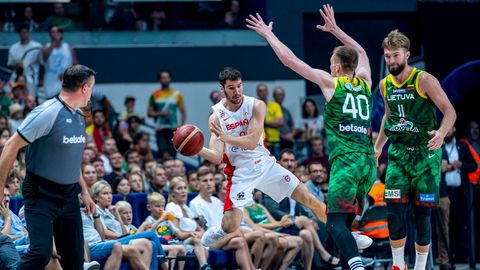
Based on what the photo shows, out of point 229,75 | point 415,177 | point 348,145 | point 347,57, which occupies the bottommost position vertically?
point 415,177

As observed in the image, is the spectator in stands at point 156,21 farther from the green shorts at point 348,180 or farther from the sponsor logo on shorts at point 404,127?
the green shorts at point 348,180

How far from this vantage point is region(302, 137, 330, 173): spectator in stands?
17138mm

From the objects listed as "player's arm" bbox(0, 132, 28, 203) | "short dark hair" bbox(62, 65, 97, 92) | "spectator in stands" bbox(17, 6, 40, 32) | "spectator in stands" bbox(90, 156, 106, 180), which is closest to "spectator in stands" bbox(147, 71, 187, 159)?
"spectator in stands" bbox(17, 6, 40, 32)

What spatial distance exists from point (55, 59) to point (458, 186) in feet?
22.5

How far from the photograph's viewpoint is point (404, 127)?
10.9 metres

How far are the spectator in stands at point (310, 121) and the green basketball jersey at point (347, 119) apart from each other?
7.80 metres

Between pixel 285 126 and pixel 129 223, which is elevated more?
pixel 285 126

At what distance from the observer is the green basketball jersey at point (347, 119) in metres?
10.4

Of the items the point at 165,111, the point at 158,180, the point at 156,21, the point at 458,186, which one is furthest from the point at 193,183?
the point at 156,21

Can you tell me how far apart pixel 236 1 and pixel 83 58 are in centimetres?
315

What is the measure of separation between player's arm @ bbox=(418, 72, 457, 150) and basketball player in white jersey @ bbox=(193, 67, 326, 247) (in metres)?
1.69

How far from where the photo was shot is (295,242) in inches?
553

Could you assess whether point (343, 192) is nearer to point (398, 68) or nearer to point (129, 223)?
point (398, 68)

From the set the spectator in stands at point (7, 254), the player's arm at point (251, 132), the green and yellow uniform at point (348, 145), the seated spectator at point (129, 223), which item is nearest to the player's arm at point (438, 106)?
the green and yellow uniform at point (348, 145)
